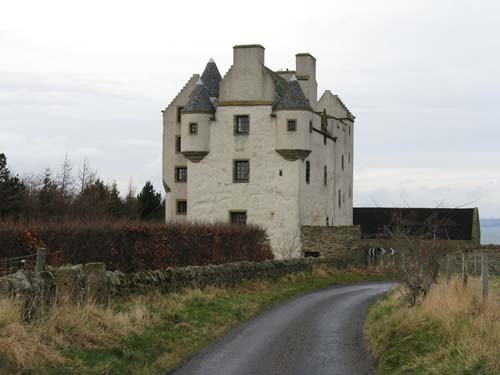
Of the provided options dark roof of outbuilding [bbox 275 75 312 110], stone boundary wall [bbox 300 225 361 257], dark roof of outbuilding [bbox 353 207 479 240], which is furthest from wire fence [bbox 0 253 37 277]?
dark roof of outbuilding [bbox 353 207 479 240]

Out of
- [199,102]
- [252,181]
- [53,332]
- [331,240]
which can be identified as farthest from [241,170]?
[53,332]

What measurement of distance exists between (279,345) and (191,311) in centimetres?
410

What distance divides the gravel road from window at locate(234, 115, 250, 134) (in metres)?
26.0

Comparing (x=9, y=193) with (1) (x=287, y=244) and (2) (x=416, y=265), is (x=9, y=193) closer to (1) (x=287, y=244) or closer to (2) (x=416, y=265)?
(1) (x=287, y=244)

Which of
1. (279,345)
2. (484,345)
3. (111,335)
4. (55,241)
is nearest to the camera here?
(484,345)

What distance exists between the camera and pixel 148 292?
21.8m

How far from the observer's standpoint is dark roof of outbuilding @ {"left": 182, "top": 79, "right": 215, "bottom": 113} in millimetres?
51688

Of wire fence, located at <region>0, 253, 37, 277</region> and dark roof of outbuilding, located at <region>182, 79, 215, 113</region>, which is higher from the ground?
dark roof of outbuilding, located at <region>182, 79, 215, 113</region>

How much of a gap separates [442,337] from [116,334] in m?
6.18

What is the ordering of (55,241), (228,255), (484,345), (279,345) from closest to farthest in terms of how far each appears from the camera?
(484,345) < (279,345) < (55,241) < (228,255)

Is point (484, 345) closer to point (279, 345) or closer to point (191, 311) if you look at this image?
point (279, 345)

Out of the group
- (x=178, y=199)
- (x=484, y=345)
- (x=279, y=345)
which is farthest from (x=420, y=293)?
(x=178, y=199)

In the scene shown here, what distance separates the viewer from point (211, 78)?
5400 cm

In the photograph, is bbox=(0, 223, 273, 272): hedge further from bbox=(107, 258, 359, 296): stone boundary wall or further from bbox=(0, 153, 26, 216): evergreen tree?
bbox=(0, 153, 26, 216): evergreen tree
